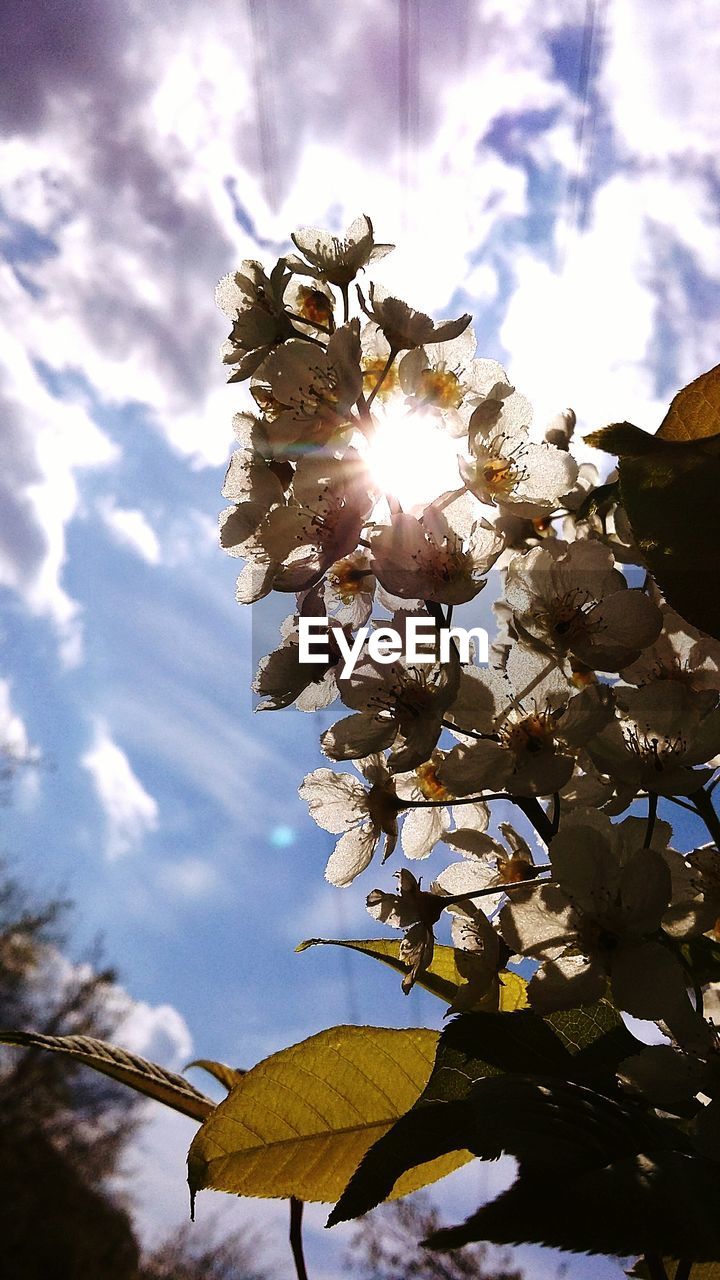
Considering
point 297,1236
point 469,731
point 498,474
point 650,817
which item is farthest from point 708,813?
point 297,1236

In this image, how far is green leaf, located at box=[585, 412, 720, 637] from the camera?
467mm

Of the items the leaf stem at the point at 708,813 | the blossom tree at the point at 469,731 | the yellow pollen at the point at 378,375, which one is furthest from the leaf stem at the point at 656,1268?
the yellow pollen at the point at 378,375

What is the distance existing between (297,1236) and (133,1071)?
6.2 inches

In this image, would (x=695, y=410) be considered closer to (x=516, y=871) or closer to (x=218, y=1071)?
(x=516, y=871)

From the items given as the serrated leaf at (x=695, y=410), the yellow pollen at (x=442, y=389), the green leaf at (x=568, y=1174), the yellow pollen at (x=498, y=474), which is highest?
the yellow pollen at (x=442, y=389)

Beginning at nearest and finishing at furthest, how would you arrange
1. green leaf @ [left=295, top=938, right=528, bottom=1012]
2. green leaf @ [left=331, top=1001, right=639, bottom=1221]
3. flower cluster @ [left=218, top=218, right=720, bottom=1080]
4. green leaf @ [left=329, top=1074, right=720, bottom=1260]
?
green leaf @ [left=329, top=1074, right=720, bottom=1260] → green leaf @ [left=331, top=1001, right=639, bottom=1221] → flower cluster @ [left=218, top=218, right=720, bottom=1080] → green leaf @ [left=295, top=938, right=528, bottom=1012]

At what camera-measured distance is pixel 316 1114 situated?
61 centimetres

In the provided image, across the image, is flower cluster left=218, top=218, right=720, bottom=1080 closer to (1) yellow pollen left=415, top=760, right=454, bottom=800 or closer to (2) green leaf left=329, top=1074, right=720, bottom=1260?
(1) yellow pollen left=415, top=760, right=454, bottom=800

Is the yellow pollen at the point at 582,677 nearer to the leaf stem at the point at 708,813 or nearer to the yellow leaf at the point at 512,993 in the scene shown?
the leaf stem at the point at 708,813

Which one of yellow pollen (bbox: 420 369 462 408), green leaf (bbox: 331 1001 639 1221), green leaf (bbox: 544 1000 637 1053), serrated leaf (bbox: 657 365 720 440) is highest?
yellow pollen (bbox: 420 369 462 408)

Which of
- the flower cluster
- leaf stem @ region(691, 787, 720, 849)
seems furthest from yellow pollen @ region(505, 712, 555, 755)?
leaf stem @ region(691, 787, 720, 849)

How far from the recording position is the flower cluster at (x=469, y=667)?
518 millimetres

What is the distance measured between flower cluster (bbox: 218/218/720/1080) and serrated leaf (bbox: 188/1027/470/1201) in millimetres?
72

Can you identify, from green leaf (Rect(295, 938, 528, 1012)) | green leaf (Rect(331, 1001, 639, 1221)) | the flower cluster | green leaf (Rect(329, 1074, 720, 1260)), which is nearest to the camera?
green leaf (Rect(329, 1074, 720, 1260))
